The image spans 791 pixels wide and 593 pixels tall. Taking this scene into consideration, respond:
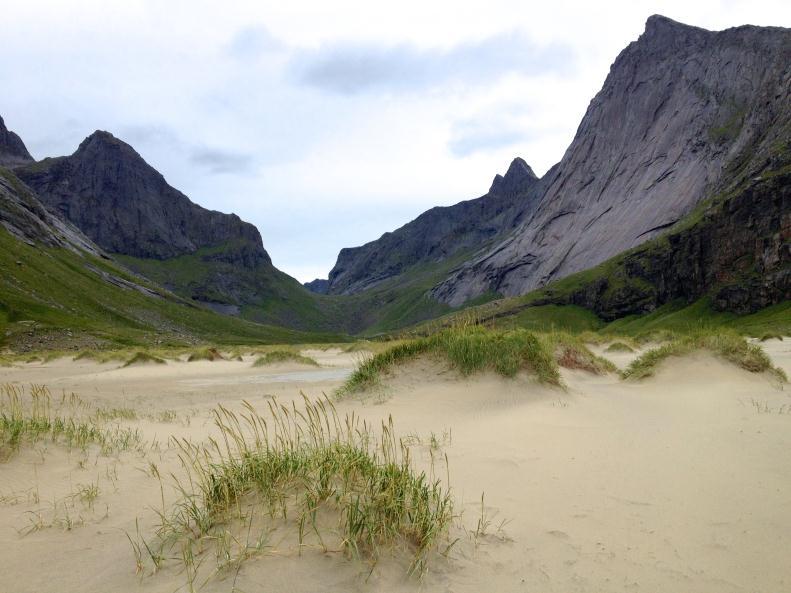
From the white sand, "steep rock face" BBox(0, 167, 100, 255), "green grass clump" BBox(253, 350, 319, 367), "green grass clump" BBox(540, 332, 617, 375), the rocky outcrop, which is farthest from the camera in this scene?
"steep rock face" BBox(0, 167, 100, 255)

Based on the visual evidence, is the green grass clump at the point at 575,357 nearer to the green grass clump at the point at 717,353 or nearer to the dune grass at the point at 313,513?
the green grass clump at the point at 717,353

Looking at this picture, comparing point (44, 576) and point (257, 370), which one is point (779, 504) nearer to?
point (44, 576)

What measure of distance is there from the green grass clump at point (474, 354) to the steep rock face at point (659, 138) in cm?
12321

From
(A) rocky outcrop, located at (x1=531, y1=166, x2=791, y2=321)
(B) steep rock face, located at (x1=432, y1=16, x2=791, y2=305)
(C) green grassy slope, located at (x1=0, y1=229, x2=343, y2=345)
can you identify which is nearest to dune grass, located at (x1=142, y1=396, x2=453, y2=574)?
(C) green grassy slope, located at (x1=0, y1=229, x2=343, y2=345)

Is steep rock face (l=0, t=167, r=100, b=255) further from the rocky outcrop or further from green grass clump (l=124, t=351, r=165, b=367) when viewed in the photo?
the rocky outcrop

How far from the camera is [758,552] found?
312 centimetres

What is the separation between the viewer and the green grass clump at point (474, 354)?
942 centimetres

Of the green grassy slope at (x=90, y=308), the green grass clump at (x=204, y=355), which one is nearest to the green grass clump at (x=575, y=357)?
the green grass clump at (x=204, y=355)

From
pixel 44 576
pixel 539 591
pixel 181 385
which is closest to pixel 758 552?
pixel 539 591

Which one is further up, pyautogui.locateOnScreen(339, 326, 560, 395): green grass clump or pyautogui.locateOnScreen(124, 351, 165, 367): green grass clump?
pyautogui.locateOnScreen(124, 351, 165, 367): green grass clump

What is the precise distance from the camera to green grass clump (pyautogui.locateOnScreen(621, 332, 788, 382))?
10.7 meters

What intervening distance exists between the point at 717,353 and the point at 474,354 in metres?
6.23

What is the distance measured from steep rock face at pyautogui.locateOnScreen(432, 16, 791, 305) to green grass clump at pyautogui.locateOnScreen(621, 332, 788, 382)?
118713 mm

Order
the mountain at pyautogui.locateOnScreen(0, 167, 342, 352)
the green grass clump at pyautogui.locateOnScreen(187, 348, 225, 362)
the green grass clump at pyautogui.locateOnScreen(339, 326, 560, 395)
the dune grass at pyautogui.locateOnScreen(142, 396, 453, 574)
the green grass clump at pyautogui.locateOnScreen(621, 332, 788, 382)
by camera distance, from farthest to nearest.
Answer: the mountain at pyautogui.locateOnScreen(0, 167, 342, 352), the green grass clump at pyautogui.locateOnScreen(187, 348, 225, 362), the green grass clump at pyautogui.locateOnScreen(621, 332, 788, 382), the green grass clump at pyautogui.locateOnScreen(339, 326, 560, 395), the dune grass at pyautogui.locateOnScreen(142, 396, 453, 574)
